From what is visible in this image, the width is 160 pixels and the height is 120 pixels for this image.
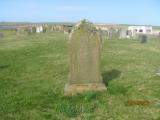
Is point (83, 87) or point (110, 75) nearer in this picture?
point (83, 87)

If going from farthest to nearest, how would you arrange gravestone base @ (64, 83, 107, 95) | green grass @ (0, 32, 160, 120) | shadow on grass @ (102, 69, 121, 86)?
shadow on grass @ (102, 69, 121, 86), gravestone base @ (64, 83, 107, 95), green grass @ (0, 32, 160, 120)

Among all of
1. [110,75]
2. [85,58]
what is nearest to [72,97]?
[85,58]

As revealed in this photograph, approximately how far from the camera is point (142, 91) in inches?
434

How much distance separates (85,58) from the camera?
36.2 feet

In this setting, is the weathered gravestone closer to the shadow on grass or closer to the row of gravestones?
the row of gravestones

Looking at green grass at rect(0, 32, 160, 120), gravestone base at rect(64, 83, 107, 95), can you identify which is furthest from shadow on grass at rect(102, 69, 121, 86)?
gravestone base at rect(64, 83, 107, 95)

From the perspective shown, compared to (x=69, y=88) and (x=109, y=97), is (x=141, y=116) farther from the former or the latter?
(x=69, y=88)

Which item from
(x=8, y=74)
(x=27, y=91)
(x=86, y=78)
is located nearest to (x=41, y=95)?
(x=27, y=91)

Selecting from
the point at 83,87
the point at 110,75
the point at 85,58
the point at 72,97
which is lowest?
the point at 110,75

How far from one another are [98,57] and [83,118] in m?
3.33

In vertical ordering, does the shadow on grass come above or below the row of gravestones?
below

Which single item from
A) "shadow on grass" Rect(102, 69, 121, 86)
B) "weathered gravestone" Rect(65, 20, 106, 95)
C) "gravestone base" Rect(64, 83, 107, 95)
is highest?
"weathered gravestone" Rect(65, 20, 106, 95)

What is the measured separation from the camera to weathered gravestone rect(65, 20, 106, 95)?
1088 cm

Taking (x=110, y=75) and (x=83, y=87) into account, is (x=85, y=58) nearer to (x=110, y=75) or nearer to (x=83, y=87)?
(x=83, y=87)
